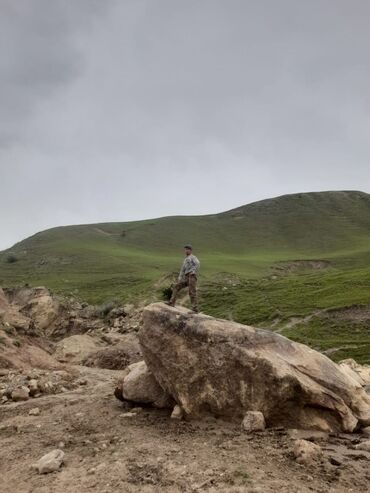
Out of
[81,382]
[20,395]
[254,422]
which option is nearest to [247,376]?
[254,422]

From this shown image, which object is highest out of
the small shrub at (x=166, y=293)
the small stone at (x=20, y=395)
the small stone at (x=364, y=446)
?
the small shrub at (x=166, y=293)

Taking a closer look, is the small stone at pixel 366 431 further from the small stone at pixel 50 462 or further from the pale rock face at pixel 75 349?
the pale rock face at pixel 75 349

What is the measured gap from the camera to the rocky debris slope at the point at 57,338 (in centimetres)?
3197

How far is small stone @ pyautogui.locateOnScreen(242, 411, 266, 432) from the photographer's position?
16.7m

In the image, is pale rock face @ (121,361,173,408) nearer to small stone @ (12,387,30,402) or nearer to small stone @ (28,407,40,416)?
small stone @ (28,407,40,416)

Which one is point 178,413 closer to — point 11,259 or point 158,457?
point 158,457

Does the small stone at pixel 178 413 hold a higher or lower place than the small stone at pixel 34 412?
lower

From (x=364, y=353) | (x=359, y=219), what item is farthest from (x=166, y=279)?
(x=359, y=219)

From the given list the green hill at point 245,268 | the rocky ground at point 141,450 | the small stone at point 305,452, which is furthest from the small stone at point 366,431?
the green hill at point 245,268

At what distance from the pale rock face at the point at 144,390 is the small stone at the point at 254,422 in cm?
375

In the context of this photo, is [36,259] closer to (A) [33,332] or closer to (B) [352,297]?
(B) [352,297]

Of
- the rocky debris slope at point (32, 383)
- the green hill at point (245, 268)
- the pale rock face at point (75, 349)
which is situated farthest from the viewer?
the green hill at point (245, 268)

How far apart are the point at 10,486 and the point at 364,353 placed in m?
36.9

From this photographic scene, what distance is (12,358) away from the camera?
3023 centimetres
